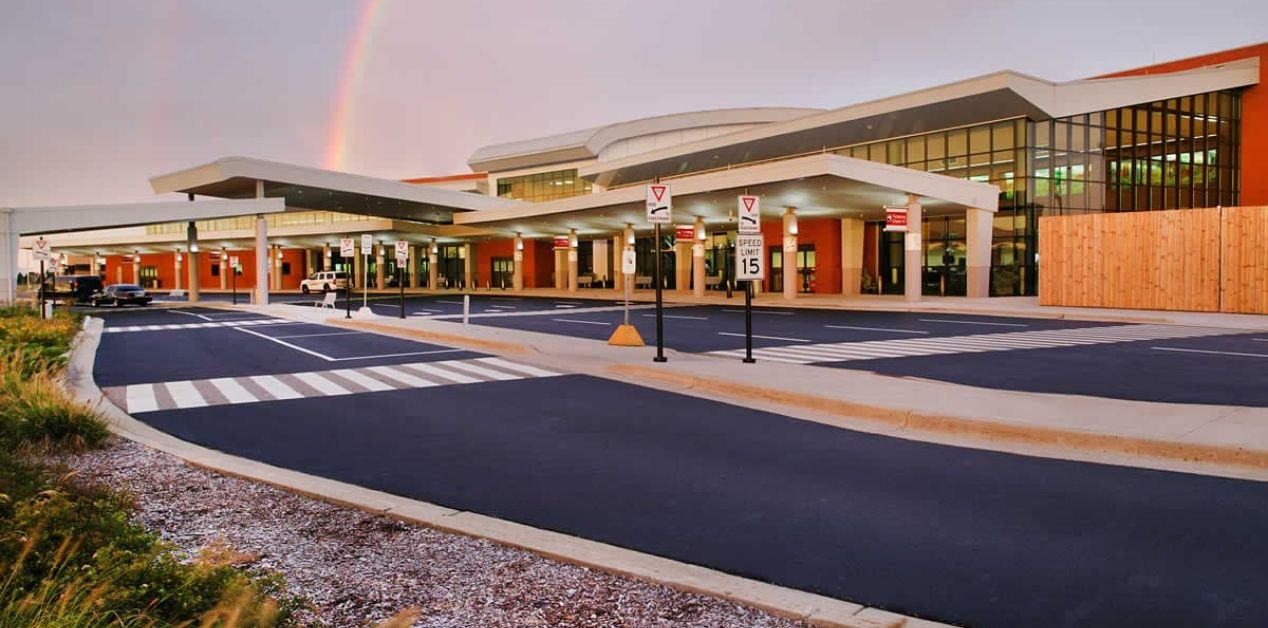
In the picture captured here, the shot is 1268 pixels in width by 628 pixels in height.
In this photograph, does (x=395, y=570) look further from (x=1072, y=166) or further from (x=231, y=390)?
Result: (x=1072, y=166)

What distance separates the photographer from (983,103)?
39.0 m

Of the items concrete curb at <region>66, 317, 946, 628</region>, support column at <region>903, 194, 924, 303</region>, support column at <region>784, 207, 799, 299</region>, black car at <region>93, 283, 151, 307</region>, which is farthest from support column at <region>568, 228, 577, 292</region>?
concrete curb at <region>66, 317, 946, 628</region>

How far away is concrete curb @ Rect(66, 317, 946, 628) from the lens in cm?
431

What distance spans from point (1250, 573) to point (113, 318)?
40.5 m

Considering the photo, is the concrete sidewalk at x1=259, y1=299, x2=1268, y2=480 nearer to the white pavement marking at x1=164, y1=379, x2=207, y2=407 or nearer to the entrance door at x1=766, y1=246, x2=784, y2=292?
the white pavement marking at x1=164, y1=379, x2=207, y2=407

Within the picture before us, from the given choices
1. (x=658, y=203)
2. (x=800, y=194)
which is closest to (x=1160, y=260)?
(x=800, y=194)

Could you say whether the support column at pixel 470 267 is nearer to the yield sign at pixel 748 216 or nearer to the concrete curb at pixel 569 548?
the yield sign at pixel 748 216

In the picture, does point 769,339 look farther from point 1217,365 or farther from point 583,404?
point 583,404

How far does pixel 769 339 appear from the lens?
21266mm

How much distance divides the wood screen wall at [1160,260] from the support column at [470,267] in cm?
5643

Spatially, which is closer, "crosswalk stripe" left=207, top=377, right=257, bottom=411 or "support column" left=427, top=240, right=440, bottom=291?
"crosswalk stripe" left=207, top=377, right=257, bottom=411

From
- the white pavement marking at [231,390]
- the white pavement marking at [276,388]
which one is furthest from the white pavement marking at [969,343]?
the white pavement marking at [231,390]

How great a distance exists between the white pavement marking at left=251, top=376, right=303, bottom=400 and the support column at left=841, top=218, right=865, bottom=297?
1495 inches

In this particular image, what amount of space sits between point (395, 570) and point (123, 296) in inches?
2025
